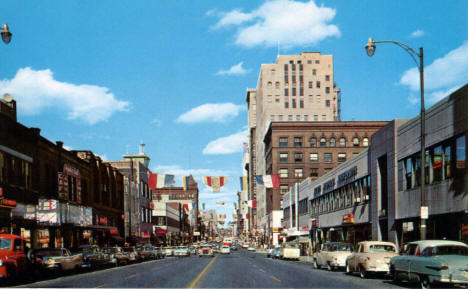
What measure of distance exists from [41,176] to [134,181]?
46.0m

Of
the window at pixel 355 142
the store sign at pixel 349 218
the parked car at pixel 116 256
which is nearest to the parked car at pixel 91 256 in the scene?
the parked car at pixel 116 256

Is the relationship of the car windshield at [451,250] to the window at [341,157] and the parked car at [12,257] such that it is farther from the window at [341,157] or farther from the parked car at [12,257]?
the window at [341,157]

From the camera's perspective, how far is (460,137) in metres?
26.1

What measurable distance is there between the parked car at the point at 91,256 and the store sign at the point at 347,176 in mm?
22094

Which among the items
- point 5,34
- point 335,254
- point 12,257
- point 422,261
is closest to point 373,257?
point 422,261

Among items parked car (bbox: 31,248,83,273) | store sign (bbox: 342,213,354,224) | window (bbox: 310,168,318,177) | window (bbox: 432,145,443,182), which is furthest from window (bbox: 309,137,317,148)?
parked car (bbox: 31,248,83,273)

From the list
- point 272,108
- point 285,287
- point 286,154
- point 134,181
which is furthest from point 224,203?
point 285,287

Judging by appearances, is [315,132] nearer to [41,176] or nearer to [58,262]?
[41,176]

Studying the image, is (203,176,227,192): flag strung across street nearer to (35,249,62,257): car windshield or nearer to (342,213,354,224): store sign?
(342,213,354,224): store sign

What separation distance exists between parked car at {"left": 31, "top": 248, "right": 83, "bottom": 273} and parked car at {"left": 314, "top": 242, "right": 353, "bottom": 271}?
49.7 feet

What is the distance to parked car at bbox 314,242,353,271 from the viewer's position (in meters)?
30.8

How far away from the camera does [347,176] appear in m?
50.1

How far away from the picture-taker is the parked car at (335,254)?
101 feet

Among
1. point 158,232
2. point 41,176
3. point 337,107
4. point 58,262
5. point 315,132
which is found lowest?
point 158,232
